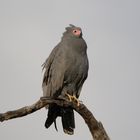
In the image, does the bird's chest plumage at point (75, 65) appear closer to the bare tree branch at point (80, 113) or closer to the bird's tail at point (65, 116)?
the bird's tail at point (65, 116)

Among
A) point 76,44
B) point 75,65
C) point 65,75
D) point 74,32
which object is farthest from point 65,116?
point 74,32

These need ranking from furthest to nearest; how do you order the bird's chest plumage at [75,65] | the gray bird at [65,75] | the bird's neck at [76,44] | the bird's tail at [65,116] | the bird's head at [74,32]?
the bird's head at [74,32], the bird's neck at [76,44], the bird's chest plumage at [75,65], the gray bird at [65,75], the bird's tail at [65,116]

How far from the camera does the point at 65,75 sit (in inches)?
546

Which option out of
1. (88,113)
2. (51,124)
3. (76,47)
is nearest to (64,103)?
(88,113)

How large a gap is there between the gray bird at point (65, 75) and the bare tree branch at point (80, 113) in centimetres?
175

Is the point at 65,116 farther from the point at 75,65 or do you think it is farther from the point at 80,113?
the point at 80,113

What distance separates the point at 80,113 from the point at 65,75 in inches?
89.7

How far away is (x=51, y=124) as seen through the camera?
13352 millimetres

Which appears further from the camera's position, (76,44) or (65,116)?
(76,44)

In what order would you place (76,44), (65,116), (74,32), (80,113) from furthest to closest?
(74,32), (76,44), (65,116), (80,113)

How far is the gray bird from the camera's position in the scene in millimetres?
13633

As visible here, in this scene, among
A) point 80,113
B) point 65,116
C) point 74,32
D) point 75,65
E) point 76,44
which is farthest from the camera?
point 74,32

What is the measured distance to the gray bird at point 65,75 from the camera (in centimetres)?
1363

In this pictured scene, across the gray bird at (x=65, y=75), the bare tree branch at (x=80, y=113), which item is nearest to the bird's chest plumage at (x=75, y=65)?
the gray bird at (x=65, y=75)
